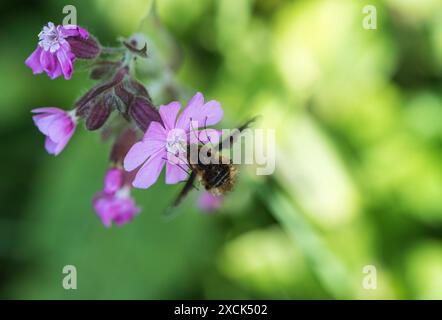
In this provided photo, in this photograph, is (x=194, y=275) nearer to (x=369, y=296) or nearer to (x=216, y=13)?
(x=369, y=296)

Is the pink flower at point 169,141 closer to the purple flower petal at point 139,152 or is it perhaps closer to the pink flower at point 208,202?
the purple flower petal at point 139,152

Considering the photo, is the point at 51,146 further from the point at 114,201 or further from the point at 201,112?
the point at 201,112

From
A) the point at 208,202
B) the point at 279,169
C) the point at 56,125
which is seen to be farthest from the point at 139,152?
the point at 279,169

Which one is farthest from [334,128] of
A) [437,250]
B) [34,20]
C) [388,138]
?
[34,20]

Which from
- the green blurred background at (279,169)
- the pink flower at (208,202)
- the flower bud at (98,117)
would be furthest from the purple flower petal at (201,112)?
the green blurred background at (279,169)

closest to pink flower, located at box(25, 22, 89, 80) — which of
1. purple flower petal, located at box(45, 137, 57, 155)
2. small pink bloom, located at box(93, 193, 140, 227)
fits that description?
purple flower petal, located at box(45, 137, 57, 155)

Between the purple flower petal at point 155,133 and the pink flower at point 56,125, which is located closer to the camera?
the purple flower petal at point 155,133

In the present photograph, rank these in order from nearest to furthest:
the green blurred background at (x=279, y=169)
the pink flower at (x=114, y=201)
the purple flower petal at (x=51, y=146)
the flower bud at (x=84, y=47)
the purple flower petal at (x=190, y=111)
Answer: the purple flower petal at (x=190, y=111), the flower bud at (x=84, y=47), the purple flower petal at (x=51, y=146), the pink flower at (x=114, y=201), the green blurred background at (x=279, y=169)

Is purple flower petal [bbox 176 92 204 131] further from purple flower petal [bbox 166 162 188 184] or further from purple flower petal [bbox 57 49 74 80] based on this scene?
purple flower petal [bbox 57 49 74 80]
